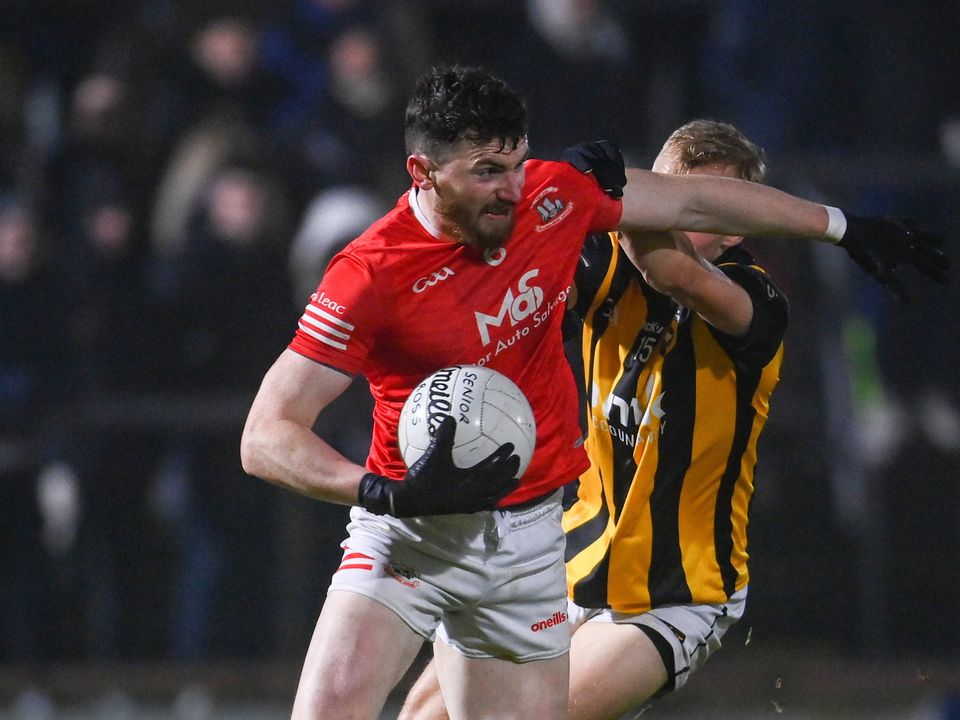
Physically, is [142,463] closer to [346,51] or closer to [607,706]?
[346,51]

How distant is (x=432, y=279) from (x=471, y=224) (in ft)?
0.51

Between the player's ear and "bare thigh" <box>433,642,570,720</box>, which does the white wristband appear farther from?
"bare thigh" <box>433,642,570,720</box>

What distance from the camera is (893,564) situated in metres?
6.25

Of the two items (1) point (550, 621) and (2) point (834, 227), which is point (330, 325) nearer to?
(1) point (550, 621)

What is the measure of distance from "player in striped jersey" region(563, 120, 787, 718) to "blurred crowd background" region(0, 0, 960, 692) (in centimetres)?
247

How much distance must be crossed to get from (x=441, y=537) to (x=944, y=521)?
366cm

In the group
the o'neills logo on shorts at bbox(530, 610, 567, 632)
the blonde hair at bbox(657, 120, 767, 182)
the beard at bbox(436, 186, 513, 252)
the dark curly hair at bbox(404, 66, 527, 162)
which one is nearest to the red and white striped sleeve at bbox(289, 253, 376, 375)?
the beard at bbox(436, 186, 513, 252)

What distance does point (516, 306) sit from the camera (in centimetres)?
339

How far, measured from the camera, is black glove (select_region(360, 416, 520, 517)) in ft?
9.77

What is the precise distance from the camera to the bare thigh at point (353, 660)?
123 inches

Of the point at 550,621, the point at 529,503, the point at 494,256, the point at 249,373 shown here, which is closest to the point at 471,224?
the point at 494,256

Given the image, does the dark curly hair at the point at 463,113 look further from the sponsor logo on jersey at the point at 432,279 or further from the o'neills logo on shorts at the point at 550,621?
the o'neills logo on shorts at the point at 550,621

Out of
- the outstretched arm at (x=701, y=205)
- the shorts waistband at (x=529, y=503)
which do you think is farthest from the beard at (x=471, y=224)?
the shorts waistband at (x=529, y=503)

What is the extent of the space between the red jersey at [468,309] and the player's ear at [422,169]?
87 millimetres
